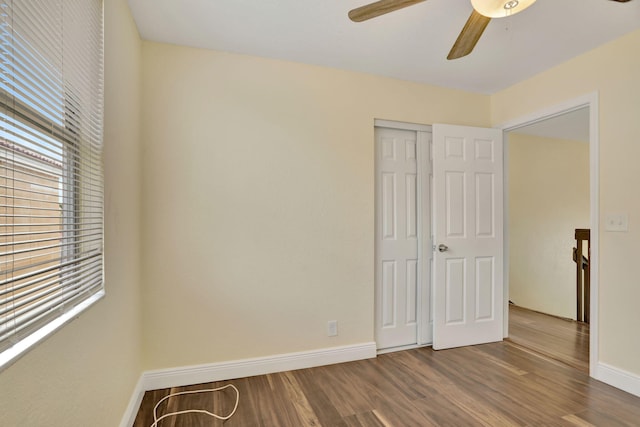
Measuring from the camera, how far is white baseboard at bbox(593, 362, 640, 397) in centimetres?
205

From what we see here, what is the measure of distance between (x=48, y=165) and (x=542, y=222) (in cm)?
584

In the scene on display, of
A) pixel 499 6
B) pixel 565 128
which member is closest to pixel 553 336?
pixel 565 128

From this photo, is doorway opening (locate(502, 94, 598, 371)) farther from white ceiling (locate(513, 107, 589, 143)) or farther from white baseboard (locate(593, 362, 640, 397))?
white baseboard (locate(593, 362, 640, 397))

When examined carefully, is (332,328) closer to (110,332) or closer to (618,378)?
(110,332)

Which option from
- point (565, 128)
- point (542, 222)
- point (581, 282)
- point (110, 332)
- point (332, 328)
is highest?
point (565, 128)

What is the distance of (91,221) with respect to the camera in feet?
4.38

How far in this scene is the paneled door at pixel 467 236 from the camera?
285 cm

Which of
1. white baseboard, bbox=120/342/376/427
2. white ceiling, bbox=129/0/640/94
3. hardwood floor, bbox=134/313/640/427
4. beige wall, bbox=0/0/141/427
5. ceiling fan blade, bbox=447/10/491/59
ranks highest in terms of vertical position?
white ceiling, bbox=129/0/640/94

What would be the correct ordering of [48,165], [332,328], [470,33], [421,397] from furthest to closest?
[332,328] < [421,397] < [470,33] < [48,165]

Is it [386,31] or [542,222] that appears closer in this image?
[386,31]

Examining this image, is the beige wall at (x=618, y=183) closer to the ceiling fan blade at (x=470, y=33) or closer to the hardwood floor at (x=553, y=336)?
the hardwood floor at (x=553, y=336)

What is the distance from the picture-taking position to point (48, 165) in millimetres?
986

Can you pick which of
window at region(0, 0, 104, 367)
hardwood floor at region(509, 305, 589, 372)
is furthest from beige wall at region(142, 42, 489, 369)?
hardwood floor at region(509, 305, 589, 372)

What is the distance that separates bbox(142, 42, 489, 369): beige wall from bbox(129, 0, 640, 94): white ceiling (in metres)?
0.17
